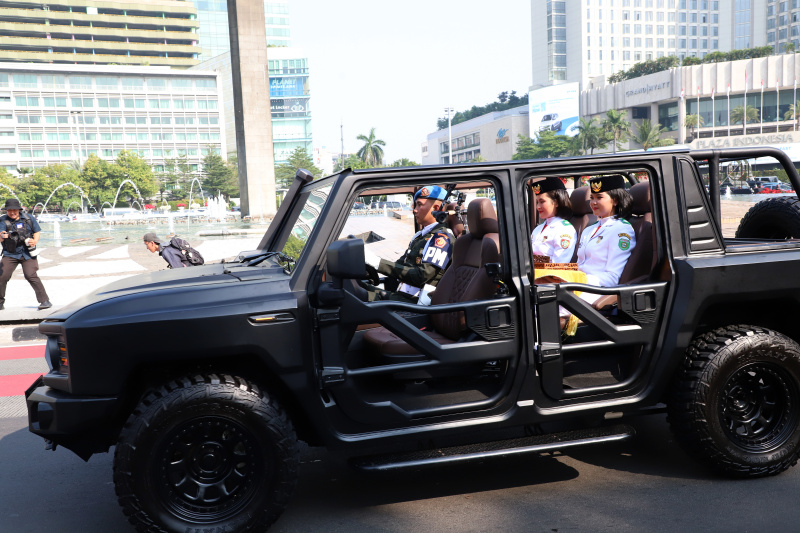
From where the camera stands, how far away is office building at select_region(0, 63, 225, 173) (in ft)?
360

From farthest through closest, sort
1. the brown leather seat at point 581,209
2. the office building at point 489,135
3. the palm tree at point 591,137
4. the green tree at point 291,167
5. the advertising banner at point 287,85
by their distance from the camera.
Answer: the advertising banner at point 287,85 → the office building at point 489,135 → the green tree at point 291,167 → the palm tree at point 591,137 → the brown leather seat at point 581,209

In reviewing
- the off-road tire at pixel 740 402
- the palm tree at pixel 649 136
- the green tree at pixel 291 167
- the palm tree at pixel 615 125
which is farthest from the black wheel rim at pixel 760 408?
the palm tree at pixel 615 125

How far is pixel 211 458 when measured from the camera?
331cm

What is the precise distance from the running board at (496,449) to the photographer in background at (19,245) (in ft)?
30.2

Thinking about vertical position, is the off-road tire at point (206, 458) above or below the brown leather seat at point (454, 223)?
below

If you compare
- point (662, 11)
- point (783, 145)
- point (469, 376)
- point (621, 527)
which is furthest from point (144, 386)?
point (662, 11)

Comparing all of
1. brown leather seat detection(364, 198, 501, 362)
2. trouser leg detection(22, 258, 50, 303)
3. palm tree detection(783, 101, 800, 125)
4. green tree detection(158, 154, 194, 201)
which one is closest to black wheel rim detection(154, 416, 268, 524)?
brown leather seat detection(364, 198, 501, 362)

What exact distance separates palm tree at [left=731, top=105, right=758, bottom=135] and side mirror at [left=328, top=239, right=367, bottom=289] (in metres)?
110

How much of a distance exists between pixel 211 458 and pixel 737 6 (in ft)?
567

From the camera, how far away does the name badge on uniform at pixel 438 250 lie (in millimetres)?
4805

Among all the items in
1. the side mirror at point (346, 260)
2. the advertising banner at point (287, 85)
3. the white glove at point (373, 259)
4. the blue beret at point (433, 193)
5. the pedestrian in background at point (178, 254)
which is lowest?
the pedestrian in background at point (178, 254)

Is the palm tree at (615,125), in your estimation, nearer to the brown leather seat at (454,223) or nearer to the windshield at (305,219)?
the brown leather seat at (454,223)

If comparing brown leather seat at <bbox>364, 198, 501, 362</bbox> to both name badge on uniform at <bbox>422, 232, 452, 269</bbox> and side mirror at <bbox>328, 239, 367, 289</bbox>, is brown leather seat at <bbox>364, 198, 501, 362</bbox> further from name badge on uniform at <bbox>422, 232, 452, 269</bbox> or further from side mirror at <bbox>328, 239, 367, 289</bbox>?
side mirror at <bbox>328, 239, 367, 289</bbox>

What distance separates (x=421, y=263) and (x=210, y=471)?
2.17m
